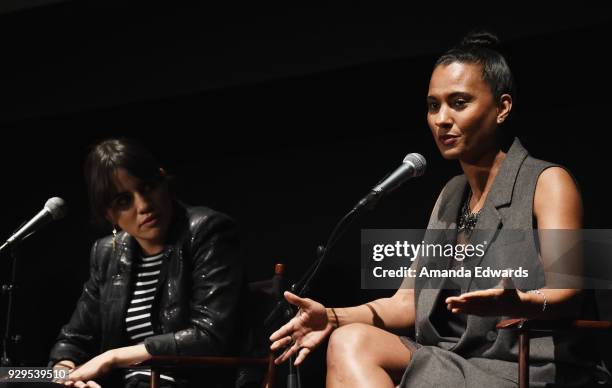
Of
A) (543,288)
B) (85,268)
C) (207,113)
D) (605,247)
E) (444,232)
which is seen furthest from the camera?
(85,268)

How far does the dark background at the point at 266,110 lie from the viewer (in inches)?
128

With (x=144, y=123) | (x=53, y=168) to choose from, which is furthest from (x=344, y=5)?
(x=53, y=168)

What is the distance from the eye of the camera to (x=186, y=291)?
3184 mm

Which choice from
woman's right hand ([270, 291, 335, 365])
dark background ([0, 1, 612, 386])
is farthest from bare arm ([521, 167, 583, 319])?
dark background ([0, 1, 612, 386])

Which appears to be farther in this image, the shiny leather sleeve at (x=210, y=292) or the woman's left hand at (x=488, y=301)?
the shiny leather sleeve at (x=210, y=292)

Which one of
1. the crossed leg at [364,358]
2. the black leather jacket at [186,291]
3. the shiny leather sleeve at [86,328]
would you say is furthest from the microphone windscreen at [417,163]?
the shiny leather sleeve at [86,328]

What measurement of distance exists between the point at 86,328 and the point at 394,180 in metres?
1.64

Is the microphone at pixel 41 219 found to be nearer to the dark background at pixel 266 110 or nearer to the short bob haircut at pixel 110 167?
the short bob haircut at pixel 110 167

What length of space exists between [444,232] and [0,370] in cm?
145

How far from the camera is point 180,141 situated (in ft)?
14.0

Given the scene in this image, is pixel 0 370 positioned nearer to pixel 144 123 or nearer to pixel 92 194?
pixel 92 194

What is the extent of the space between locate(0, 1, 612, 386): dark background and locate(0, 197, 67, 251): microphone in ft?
3.61

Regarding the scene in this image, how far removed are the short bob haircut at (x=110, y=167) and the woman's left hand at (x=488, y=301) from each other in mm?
1514

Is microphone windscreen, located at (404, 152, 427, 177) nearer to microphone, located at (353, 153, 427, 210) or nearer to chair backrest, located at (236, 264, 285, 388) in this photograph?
microphone, located at (353, 153, 427, 210)
